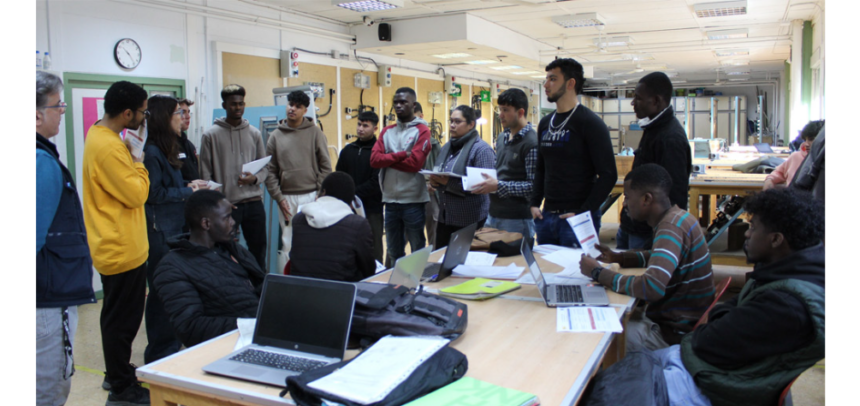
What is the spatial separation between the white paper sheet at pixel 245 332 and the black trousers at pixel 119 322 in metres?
1.11

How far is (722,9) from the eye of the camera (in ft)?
25.5

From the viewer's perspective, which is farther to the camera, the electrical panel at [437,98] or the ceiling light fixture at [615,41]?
the electrical panel at [437,98]

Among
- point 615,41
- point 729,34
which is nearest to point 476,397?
point 615,41

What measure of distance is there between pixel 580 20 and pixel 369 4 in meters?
3.15

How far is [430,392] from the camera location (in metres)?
1.49

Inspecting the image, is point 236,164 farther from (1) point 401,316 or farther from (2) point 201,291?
(1) point 401,316

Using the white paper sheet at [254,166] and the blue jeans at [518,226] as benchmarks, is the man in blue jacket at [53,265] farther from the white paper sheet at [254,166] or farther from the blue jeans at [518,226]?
the blue jeans at [518,226]

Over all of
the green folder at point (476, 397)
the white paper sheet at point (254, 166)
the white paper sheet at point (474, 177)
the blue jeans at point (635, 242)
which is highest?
the white paper sheet at point (254, 166)

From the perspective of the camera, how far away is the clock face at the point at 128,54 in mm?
5188

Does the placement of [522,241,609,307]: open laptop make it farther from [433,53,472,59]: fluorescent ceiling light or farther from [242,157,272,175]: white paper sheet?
[433,53,472,59]: fluorescent ceiling light

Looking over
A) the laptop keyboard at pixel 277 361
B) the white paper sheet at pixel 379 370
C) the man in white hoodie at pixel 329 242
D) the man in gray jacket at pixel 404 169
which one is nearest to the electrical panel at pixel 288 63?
the man in gray jacket at pixel 404 169

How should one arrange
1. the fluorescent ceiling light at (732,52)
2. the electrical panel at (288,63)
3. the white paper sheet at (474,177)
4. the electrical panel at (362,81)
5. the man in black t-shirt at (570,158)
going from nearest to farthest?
the man in black t-shirt at (570,158) → the white paper sheet at (474,177) → the electrical panel at (288,63) → the electrical panel at (362,81) → the fluorescent ceiling light at (732,52)

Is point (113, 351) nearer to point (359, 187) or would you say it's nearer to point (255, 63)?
point (359, 187)

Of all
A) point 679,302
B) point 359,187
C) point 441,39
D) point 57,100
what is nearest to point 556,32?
point 441,39
